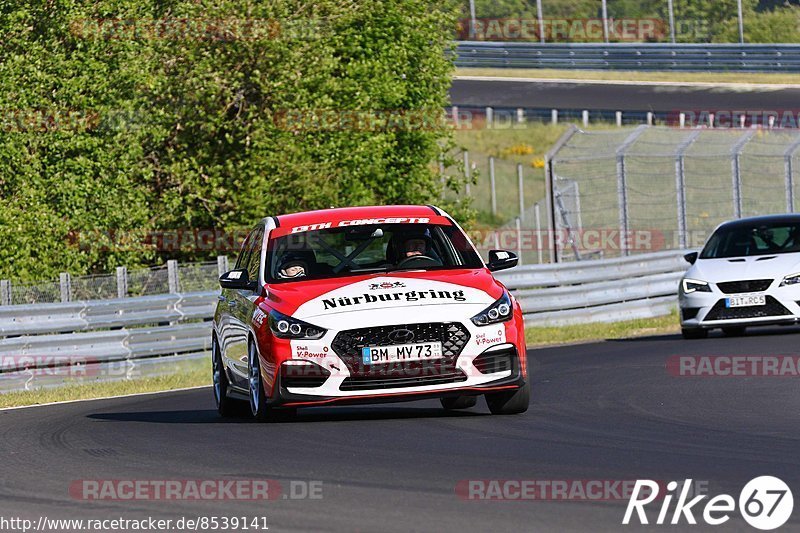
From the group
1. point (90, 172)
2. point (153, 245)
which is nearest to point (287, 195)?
point (153, 245)

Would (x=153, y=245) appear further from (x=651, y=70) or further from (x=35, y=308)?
(x=651, y=70)

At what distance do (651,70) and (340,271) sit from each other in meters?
49.2

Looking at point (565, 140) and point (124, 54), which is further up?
point (124, 54)

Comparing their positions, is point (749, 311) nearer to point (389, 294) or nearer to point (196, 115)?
point (389, 294)

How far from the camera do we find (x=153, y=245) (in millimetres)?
28719

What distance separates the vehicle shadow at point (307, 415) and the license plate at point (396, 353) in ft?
2.87

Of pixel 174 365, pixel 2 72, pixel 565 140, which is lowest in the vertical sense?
pixel 174 365

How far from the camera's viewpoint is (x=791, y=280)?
62.8 ft

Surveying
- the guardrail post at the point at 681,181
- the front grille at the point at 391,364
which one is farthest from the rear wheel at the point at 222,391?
the guardrail post at the point at 681,181

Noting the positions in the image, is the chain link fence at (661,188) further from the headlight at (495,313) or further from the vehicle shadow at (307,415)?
the headlight at (495,313)

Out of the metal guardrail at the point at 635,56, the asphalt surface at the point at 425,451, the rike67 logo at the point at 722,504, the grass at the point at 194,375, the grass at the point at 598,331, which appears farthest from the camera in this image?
the metal guardrail at the point at 635,56

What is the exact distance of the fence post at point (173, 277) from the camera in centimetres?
2127

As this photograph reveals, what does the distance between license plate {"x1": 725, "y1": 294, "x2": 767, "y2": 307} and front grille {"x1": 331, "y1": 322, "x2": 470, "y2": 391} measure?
886cm

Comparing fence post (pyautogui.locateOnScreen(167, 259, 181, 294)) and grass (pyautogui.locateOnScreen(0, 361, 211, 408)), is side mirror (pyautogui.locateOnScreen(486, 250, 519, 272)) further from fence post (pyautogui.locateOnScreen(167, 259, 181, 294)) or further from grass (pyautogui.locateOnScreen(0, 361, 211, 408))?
fence post (pyautogui.locateOnScreen(167, 259, 181, 294))
